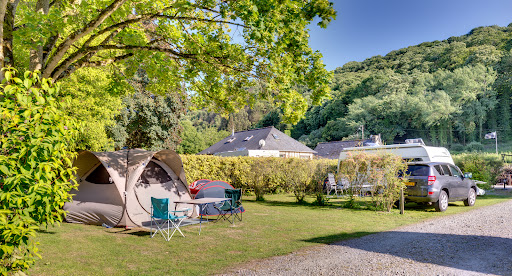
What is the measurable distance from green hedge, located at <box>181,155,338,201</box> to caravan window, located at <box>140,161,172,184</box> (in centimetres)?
572

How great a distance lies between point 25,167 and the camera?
331 cm

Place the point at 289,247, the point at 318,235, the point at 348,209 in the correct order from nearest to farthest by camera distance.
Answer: the point at 289,247 → the point at 318,235 → the point at 348,209

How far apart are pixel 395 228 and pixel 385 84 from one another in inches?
2265

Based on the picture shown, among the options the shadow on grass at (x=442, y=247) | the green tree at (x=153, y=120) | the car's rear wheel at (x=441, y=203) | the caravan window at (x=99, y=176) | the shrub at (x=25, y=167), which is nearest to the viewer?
the shrub at (x=25, y=167)

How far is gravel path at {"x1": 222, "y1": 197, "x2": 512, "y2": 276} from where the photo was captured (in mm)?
4852

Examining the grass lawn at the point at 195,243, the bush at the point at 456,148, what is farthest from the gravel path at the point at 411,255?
the bush at the point at 456,148

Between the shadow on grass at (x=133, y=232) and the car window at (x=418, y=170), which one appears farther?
the car window at (x=418, y=170)

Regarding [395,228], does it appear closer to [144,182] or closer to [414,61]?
[144,182]

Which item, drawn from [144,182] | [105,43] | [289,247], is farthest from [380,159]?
[105,43]

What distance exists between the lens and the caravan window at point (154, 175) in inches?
372

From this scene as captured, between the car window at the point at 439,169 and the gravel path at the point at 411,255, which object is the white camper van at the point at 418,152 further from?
the gravel path at the point at 411,255

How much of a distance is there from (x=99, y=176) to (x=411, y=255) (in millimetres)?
8084

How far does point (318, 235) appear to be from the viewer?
7504 millimetres

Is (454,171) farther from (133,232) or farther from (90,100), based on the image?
(90,100)
